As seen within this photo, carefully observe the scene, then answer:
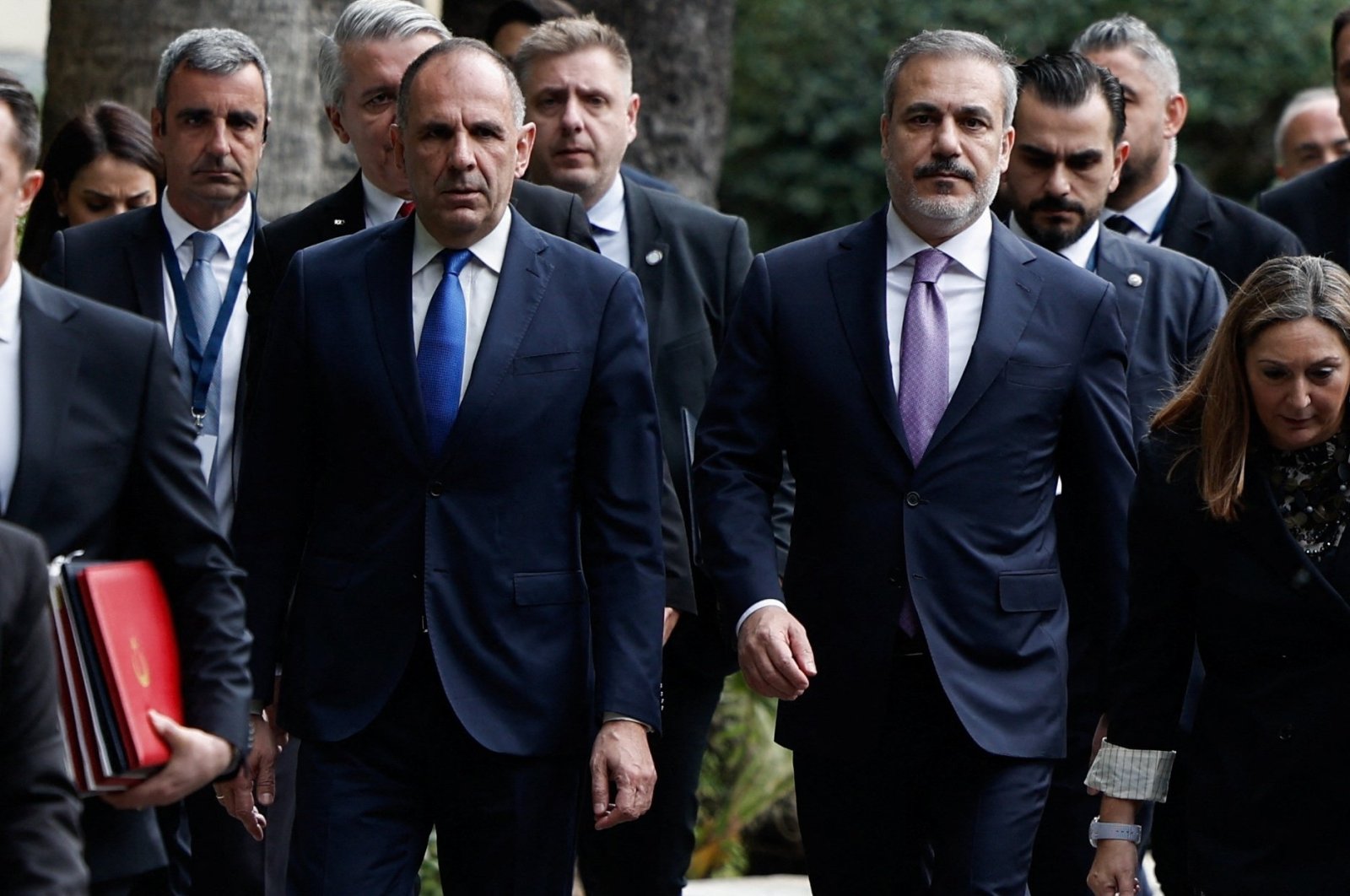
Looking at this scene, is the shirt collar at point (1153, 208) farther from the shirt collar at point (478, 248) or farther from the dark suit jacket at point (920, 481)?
the shirt collar at point (478, 248)

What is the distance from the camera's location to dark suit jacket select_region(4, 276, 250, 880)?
422cm

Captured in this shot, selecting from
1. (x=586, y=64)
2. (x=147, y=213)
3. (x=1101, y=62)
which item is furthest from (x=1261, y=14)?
(x=147, y=213)

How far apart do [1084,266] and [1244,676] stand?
Result: 1.64 meters

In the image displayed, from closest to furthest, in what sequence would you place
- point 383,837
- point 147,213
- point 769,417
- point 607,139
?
point 383,837, point 769,417, point 147,213, point 607,139

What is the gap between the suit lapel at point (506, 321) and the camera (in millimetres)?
5215

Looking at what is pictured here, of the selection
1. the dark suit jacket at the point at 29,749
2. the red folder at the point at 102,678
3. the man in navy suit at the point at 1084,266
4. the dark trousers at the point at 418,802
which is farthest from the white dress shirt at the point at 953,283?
the dark suit jacket at the point at 29,749

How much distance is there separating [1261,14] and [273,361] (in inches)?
551

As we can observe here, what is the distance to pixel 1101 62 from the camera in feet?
25.1

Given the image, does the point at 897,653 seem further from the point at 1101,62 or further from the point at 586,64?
the point at 1101,62

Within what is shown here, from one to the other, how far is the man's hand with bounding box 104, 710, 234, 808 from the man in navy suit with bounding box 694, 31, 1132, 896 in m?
1.52

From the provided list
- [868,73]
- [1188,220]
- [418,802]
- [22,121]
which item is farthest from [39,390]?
[868,73]

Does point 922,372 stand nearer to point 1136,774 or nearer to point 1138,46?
point 1136,774

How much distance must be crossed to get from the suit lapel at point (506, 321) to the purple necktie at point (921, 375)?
0.86m

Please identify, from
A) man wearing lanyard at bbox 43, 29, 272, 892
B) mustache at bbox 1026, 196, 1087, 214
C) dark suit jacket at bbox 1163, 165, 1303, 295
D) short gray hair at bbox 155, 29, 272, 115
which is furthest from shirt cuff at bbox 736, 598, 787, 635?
dark suit jacket at bbox 1163, 165, 1303, 295
